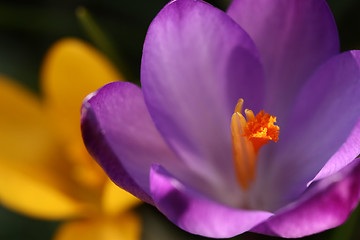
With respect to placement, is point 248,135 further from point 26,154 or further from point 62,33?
point 62,33

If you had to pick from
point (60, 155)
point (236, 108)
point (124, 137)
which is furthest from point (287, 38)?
point (60, 155)

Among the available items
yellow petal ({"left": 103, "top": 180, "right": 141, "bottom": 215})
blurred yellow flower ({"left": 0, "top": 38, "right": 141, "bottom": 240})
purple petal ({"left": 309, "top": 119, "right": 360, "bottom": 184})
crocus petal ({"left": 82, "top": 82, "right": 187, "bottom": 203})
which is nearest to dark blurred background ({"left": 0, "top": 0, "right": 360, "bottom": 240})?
blurred yellow flower ({"left": 0, "top": 38, "right": 141, "bottom": 240})

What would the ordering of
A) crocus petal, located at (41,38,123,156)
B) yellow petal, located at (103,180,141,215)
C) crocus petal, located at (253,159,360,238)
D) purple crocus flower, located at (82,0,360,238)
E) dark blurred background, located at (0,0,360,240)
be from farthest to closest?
dark blurred background, located at (0,0,360,240) < crocus petal, located at (41,38,123,156) < yellow petal, located at (103,180,141,215) < purple crocus flower, located at (82,0,360,238) < crocus petal, located at (253,159,360,238)

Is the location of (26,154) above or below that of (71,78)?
below

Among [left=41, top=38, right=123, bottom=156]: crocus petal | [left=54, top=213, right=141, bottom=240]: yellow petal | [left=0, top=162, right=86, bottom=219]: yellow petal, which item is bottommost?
[left=54, top=213, right=141, bottom=240]: yellow petal

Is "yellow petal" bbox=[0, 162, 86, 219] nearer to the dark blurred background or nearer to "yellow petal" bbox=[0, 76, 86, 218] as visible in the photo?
"yellow petal" bbox=[0, 76, 86, 218]

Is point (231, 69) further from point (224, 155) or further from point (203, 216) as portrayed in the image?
point (203, 216)
